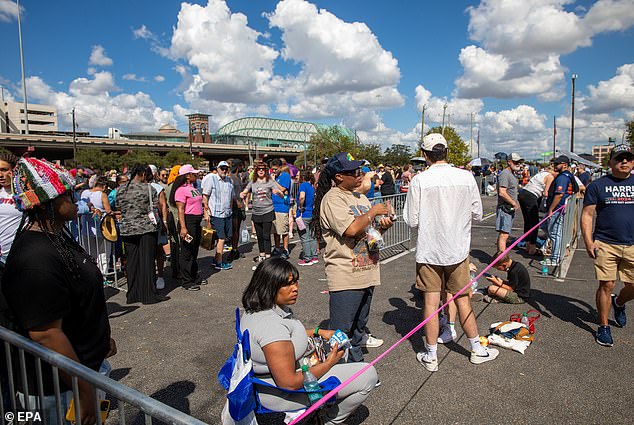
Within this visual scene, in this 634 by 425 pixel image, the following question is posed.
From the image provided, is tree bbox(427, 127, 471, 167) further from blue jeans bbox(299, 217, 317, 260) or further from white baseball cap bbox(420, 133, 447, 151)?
white baseball cap bbox(420, 133, 447, 151)

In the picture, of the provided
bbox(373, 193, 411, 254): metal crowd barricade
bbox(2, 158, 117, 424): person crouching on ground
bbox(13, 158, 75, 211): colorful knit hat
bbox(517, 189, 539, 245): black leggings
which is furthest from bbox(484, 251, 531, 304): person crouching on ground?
bbox(13, 158, 75, 211): colorful knit hat

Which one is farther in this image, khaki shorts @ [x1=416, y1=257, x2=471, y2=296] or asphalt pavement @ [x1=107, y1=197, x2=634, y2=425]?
khaki shorts @ [x1=416, y1=257, x2=471, y2=296]

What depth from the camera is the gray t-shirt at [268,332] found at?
239 centimetres

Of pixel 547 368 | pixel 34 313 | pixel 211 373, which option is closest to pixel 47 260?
pixel 34 313

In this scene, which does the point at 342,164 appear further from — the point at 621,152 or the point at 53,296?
the point at 621,152

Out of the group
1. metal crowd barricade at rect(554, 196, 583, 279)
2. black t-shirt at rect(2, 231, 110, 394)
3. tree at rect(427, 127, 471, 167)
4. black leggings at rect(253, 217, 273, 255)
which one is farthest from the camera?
tree at rect(427, 127, 471, 167)

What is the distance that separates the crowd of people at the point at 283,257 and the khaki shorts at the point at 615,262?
0.04 ft

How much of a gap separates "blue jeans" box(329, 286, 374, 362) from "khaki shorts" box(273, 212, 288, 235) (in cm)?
510

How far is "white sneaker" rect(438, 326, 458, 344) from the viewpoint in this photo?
4.43m

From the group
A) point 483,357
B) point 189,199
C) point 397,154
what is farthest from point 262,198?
point 397,154

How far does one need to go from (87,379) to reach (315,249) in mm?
7036

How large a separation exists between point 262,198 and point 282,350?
18.4ft

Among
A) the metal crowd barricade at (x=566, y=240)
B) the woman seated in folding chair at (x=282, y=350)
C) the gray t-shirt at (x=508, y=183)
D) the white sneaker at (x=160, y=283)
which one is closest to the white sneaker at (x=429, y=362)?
the woman seated in folding chair at (x=282, y=350)

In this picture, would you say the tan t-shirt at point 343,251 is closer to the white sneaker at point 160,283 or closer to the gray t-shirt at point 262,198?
the white sneaker at point 160,283
